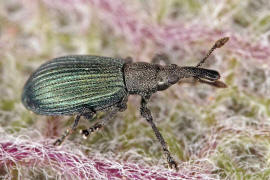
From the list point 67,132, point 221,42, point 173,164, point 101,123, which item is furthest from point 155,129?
point 221,42

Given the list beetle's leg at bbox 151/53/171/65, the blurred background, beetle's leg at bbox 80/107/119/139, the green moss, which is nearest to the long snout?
the blurred background

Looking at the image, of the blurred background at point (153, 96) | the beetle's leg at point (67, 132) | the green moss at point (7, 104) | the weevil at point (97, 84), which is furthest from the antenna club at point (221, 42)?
the green moss at point (7, 104)

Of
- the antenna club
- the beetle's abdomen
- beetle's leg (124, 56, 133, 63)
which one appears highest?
beetle's leg (124, 56, 133, 63)

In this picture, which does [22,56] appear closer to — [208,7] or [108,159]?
[108,159]

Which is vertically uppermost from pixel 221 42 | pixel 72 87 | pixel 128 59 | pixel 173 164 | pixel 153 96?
pixel 128 59

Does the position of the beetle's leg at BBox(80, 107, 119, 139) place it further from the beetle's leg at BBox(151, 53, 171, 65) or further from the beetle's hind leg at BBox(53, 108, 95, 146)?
the beetle's leg at BBox(151, 53, 171, 65)

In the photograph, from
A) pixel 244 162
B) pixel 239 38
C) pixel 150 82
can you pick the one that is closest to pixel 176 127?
pixel 150 82

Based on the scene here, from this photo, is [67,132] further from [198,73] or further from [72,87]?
[198,73]
